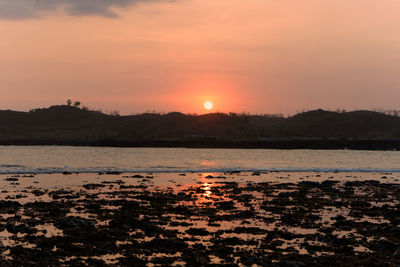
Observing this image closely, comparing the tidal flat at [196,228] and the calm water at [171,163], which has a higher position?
the calm water at [171,163]

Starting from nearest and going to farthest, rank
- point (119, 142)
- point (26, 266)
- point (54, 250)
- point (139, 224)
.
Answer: point (26, 266)
point (54, 250)
point (139, 224)
point (119, 142)

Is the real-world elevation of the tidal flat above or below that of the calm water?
below

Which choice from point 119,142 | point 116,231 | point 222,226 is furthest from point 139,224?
point 119,142

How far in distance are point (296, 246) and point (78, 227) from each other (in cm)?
819

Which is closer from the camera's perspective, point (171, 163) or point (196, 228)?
point (196, 228)

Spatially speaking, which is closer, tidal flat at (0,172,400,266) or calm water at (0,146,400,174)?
tidal flat at (0,172,400,266)

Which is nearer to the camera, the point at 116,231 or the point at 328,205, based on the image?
the point at 116,231

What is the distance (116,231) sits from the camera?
19.5m

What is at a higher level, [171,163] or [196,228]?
[171,163]

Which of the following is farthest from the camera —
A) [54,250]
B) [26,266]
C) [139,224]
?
[139,224]

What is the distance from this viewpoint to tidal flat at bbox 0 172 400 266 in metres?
15.7

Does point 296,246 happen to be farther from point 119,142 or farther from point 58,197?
point 119,142

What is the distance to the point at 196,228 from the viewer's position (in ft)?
66.5

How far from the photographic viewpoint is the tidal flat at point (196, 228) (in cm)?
1574
